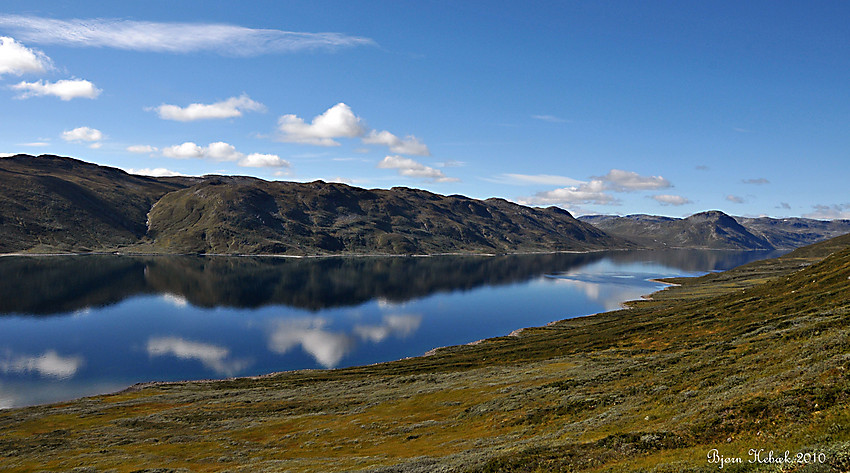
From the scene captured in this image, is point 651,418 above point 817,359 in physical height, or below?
below

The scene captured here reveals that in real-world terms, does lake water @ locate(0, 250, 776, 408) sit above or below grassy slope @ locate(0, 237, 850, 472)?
below

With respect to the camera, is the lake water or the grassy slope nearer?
the grassy slope

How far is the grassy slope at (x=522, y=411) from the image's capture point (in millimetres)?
25172

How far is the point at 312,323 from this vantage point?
150 meters

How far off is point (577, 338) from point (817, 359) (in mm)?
73605

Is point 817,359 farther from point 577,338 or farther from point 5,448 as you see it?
point 5,448

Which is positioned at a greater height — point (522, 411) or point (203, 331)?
point (522, 411)

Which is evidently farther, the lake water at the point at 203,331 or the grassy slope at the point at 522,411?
the lake water at the point at 203,331

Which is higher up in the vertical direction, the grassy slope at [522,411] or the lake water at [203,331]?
the grassy slope at [522,411]

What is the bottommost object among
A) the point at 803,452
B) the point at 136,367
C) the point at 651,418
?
the point at 136,367

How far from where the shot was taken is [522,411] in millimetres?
45812

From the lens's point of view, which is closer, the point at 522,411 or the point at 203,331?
the point at 522,411

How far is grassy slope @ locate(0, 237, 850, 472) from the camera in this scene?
25.2 m

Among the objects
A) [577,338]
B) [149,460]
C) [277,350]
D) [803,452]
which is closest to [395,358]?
[277,350]
